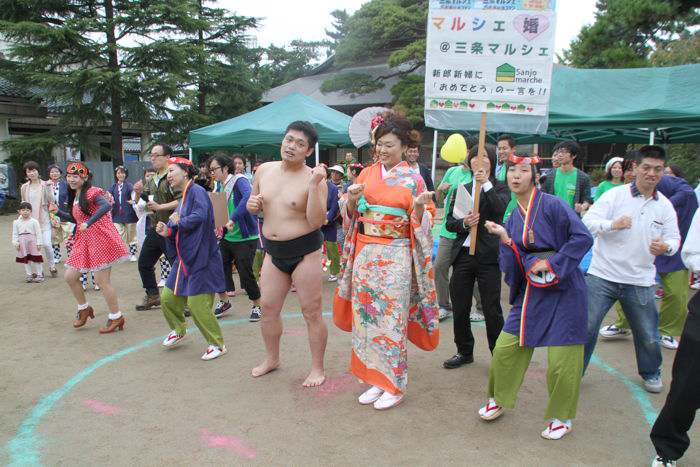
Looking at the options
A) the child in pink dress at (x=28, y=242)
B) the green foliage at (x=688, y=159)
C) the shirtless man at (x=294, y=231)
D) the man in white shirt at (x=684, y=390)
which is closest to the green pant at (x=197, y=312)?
the shirtless man at (x=294, y=231)

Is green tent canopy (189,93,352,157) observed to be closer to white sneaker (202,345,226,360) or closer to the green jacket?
the green jacket

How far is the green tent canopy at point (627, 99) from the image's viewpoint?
23.4 ft

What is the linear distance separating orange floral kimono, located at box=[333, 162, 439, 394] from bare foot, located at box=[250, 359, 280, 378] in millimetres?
825

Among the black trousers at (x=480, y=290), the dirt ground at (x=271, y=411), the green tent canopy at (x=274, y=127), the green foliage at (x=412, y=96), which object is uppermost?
the green foliage at (x=412, y=96)

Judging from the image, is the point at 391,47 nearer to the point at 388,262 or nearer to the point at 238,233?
the point at 238,233

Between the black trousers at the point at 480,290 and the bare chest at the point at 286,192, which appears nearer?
the bare chest at the point at 286,192

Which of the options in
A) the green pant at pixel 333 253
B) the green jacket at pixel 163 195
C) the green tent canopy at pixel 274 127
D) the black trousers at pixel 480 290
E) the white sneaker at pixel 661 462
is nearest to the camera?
the white sneaker at pixel 661 462

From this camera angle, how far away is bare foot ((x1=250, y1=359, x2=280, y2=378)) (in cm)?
398

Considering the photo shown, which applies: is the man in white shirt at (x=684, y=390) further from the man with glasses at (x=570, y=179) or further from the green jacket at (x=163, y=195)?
the green jacket at (x=163, y=195)

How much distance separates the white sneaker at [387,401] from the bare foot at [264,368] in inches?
39.1

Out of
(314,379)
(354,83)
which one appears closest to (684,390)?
(314,379)

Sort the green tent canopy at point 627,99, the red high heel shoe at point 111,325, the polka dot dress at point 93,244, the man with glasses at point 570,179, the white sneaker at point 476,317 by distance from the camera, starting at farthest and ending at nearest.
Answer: the green tent canopy at point 627,99 < the man with glasses at point 570,179 < the white sneaker at point 476,317 < the red high heel shoe at point 111,325 < the polka dot dress at point 93,244

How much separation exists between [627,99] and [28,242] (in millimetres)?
9171

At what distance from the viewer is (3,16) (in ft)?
59.1
